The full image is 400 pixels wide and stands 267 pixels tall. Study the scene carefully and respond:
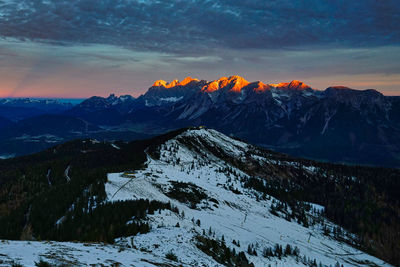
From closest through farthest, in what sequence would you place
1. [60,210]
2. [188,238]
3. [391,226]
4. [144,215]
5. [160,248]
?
[160,248]
[188,238]
[144,215]
[60,210]
[391,226]

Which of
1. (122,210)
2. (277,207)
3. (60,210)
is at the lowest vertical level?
(277,207)

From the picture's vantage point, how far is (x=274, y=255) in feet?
194

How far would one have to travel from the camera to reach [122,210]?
53531 mm

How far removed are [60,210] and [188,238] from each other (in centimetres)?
4193

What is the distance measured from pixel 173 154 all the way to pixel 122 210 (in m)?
119

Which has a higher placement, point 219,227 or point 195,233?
point 195,233

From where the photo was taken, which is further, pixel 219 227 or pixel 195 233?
pixel 219 227

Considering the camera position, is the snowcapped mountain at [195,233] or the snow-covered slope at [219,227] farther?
the snow-covered slope at [219,227]

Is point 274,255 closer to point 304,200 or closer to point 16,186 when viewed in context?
point 16,186

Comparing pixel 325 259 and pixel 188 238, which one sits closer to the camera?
pixel 188 238

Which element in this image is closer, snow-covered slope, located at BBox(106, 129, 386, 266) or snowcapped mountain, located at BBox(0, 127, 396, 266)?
snowcapped mountain, located at BBox(0, 127, 396, 266)

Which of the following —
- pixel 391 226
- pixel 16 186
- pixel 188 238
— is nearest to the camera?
pixel 188 238

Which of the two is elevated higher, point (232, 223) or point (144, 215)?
point (144, 215)

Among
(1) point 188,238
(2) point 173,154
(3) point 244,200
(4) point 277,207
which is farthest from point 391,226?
(1) point 188,238
